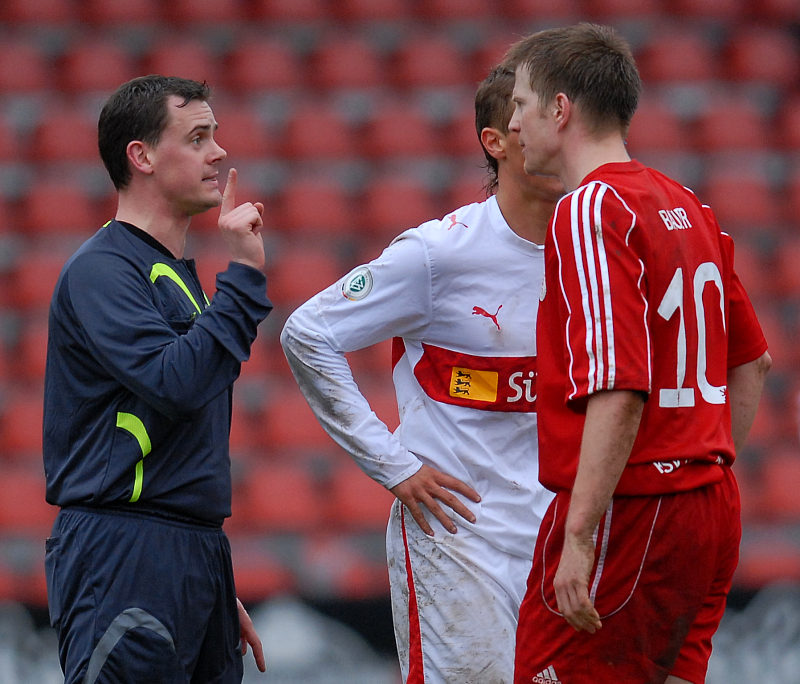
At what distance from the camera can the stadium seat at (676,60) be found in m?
A: 8.25

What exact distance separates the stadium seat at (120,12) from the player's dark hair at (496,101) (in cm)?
591

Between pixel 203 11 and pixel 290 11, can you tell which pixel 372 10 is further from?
pixel 203 11

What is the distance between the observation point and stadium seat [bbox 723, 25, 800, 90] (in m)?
8.27

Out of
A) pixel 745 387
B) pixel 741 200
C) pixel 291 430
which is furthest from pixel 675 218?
pixel 741 200

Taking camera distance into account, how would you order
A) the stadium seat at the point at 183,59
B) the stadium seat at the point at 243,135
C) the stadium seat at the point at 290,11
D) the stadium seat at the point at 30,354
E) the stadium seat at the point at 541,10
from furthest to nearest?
the stadium seat at the point at 290,11
the stadium seat at the point at 541,10
the stadium seat at the point at 183,59
the stadium seat at the point at 243,135
the stadium seat at the point at 30,354

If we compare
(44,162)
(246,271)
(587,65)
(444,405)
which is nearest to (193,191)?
(246,271)

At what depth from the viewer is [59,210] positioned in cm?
749

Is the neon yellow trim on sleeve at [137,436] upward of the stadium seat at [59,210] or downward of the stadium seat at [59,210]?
upward

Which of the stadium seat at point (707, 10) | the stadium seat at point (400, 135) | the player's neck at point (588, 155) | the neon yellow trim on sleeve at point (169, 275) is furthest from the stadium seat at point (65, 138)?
the player's neck at point (588, 155)

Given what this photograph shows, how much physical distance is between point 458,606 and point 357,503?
2902 mm

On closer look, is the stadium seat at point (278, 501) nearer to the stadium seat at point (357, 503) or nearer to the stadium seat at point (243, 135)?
the stadium seat at point (357, 503)

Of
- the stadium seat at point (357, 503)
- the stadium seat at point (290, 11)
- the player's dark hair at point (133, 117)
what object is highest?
the player's dark hair at point (133, 117)

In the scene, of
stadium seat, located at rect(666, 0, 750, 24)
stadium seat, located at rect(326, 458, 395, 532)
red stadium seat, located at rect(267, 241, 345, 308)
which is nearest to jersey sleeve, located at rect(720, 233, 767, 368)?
stadium seat, located at rect(326, 458, 395, 532)

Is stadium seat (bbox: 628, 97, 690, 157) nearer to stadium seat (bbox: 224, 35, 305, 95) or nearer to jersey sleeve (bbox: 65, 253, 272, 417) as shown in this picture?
stadium seat (bbox: 224, 35, 305, 95)
